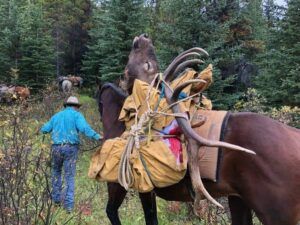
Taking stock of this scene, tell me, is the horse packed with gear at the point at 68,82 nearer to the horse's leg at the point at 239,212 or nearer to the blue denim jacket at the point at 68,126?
the blue denim jacket at the point at 68,126

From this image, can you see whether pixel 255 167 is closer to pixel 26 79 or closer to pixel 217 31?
pixel 217 31

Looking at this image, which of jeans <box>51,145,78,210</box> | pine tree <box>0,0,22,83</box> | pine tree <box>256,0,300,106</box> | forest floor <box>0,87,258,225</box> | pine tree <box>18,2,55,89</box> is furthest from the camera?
pine tree <box>0,0,22,83</box>

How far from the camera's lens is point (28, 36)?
21500mm

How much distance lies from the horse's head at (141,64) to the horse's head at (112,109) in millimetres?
224

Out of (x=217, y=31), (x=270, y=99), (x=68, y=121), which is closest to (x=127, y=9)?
(x=217, y=31)

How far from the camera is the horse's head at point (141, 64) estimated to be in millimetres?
4391

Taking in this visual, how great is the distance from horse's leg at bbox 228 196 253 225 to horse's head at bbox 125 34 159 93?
1.43 metres

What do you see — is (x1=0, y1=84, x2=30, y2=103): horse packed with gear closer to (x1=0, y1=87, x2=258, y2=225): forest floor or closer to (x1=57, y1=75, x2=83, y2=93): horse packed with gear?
(x1=0, y1=87, x2=258, y2=225): forest floor

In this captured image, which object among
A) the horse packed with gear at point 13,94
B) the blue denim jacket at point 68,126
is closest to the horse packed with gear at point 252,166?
the blue denim jacket at point 68,126

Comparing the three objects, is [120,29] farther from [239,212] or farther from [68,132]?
[239,212]

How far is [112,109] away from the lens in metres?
4.65

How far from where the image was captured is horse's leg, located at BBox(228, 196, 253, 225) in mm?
3850

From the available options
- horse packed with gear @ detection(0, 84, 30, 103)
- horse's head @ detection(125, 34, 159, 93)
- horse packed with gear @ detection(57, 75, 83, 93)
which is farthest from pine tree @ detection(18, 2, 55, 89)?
horse's head @ detection(125, 34, 159, 93)

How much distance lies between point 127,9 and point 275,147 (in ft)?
44.6
